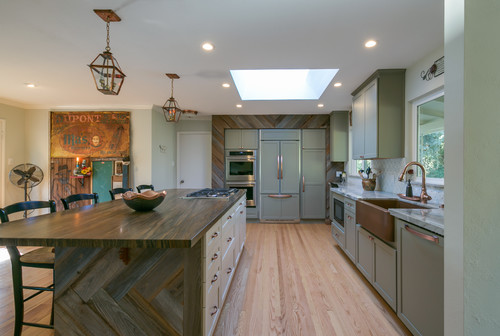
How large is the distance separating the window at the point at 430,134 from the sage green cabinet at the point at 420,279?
1.06 m

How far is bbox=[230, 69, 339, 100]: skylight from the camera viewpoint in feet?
12.5

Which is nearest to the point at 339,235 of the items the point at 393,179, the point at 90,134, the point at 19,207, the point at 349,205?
the point at 349,205

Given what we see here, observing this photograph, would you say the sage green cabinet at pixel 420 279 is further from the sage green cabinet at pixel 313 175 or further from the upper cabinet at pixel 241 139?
the upper cabinet at pixel 241 139

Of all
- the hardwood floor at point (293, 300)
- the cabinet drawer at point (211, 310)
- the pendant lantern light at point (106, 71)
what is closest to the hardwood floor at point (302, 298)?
the hardwood floor at point (293, 300)

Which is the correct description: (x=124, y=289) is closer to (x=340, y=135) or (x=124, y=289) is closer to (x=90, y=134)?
(x=90, y=134)

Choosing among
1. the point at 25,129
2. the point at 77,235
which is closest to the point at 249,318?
the point at 77,235

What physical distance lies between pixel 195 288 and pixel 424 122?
2.99 m

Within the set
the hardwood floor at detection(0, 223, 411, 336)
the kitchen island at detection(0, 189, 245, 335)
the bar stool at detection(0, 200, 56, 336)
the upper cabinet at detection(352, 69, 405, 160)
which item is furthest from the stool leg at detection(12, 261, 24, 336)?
the upper cabinet at detection(352, 69, 405, 160)

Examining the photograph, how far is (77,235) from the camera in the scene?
1.13 meters

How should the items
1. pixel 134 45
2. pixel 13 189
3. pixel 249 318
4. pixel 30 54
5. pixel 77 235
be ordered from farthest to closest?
pixel 13 189 → pixel 30 54 → pixel 134 45 → pixel 249 318 → pixel 77 235

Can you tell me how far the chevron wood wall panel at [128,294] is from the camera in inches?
47.3

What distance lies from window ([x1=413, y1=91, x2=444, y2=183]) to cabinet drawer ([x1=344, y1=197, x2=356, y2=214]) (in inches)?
32.5

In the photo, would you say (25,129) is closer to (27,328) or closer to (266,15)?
(27,328)

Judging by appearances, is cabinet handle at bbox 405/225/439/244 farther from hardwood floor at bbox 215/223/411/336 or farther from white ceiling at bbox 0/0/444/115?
white ceiling at bbox 0/0/444/115
